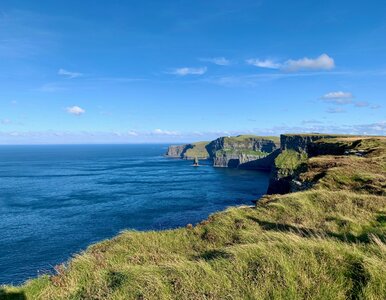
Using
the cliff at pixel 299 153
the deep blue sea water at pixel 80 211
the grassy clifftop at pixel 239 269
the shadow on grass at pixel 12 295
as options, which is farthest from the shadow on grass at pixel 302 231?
the deep blue sea water at pixel 80 211

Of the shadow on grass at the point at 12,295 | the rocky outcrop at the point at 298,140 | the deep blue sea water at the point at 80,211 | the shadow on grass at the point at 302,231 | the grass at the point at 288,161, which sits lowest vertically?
the deep blue sea water at the point at 80,211

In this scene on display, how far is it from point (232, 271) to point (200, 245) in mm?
6293

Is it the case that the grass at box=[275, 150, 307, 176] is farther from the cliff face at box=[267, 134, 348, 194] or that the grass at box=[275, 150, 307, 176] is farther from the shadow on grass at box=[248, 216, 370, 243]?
the shadow on grass at box=[248, 216, 370, 243]

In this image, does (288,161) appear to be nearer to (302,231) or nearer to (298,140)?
(298,140)

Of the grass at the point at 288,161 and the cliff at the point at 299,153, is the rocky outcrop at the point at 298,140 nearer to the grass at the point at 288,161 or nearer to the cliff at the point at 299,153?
the cliff at the point at 299,153

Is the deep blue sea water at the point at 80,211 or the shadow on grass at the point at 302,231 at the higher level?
the shadow on grass at the point at 302,231

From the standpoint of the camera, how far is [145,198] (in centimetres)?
10244

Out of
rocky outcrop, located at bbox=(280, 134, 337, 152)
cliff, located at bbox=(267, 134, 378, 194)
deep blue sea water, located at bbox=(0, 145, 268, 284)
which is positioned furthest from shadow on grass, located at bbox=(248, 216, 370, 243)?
rocky outcrop, located at bbox=(280, 134, 337, 152)

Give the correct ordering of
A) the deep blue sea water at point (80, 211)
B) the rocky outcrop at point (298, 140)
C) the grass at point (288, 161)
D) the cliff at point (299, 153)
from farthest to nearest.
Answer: the rocky outcrop at point (298, 140) → the grass at point (288, 161) → the deep blue sea water at point (80, 211) → the cliff at point (299, 153)

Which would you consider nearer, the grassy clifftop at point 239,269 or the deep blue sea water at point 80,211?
the grassy clifftop at point 239,269

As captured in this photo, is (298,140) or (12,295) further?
(298,140)

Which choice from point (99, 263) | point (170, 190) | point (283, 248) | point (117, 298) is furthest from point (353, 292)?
point (170, 190)

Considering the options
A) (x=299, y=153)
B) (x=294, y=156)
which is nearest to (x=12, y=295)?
(x=294, y=156)

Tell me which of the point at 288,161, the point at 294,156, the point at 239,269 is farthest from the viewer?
the point at 294,156
